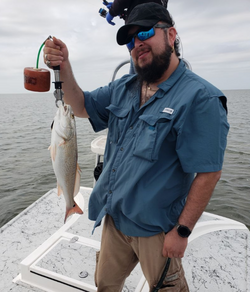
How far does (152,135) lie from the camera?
6.61 feet

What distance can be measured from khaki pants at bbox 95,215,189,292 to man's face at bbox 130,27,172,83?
4.33ft

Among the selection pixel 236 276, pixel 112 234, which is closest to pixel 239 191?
pixel 236 276

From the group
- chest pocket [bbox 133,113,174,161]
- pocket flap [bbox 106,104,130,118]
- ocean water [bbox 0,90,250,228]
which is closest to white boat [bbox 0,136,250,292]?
pocket flap [bbox 106,104,130,118]

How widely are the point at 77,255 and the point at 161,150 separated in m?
1.94

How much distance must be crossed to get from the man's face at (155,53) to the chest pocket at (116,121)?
1.25 ft

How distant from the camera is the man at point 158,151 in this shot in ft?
6.23

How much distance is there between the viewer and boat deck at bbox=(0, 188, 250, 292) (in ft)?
9.49

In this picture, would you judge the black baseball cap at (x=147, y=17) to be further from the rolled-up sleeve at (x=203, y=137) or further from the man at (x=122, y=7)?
the man at (x=122, y=7)

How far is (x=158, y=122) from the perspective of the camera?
200 cm

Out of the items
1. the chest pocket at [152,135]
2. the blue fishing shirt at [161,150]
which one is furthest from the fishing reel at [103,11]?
the chest pocket at [152,135]

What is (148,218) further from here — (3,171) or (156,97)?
(3,171)

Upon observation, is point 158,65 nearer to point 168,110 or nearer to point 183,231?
point 168,110

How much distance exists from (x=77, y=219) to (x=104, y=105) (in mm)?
2142

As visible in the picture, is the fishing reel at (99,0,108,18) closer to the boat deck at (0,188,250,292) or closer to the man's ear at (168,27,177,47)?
the man's ear at (168,27,177,47)
